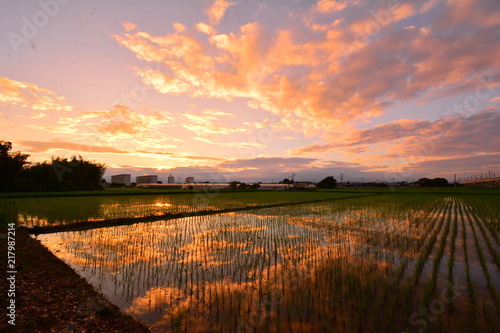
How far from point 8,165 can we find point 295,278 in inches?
1663

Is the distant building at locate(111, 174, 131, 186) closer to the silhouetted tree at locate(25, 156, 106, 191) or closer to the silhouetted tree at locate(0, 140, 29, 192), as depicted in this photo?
the silhouetted tree at locate(25, 156, 106, 191)

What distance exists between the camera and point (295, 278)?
5.65 meters

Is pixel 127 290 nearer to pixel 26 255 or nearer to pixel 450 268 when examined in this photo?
pixel 26 255

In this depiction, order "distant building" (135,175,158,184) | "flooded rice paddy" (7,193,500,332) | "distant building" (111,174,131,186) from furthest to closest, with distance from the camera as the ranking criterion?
"distant building" (135,175,158,184), "distant building" (111,174,131,186), "flooded rice paddy" (7,193,500,332)

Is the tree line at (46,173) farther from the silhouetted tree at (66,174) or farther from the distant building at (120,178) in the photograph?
the distant building at (120,178)

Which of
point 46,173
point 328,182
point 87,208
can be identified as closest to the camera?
point 87,208

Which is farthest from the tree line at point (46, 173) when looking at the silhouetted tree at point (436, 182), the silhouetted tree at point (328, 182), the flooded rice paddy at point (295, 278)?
the silhouetted tree at point (436, 182)

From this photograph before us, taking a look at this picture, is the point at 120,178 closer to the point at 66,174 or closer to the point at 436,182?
the point at 66,174

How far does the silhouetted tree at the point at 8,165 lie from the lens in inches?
1220

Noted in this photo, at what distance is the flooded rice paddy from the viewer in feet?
13.0

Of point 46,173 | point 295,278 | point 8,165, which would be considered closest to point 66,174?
point 46,173

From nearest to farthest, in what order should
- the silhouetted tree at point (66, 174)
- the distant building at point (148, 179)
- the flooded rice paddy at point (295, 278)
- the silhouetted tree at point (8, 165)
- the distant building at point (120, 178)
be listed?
the flooded rice paddy at point (295, 278)
the silhouetted tree at point (8, 165)
the silhouetted tree at point (66, 174)
the distant building at point (120, 178)
the distant building at point (148, 179)

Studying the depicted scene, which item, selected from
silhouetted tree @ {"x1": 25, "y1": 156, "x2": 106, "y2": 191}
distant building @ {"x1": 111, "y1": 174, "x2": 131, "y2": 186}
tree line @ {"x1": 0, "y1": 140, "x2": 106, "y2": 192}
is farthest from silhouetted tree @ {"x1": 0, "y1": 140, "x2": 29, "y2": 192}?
distant building @ {"x1": 111, "y1": 174, "x2": 131, "y2": 186}

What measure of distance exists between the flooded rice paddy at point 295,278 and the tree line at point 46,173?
1268 inches
